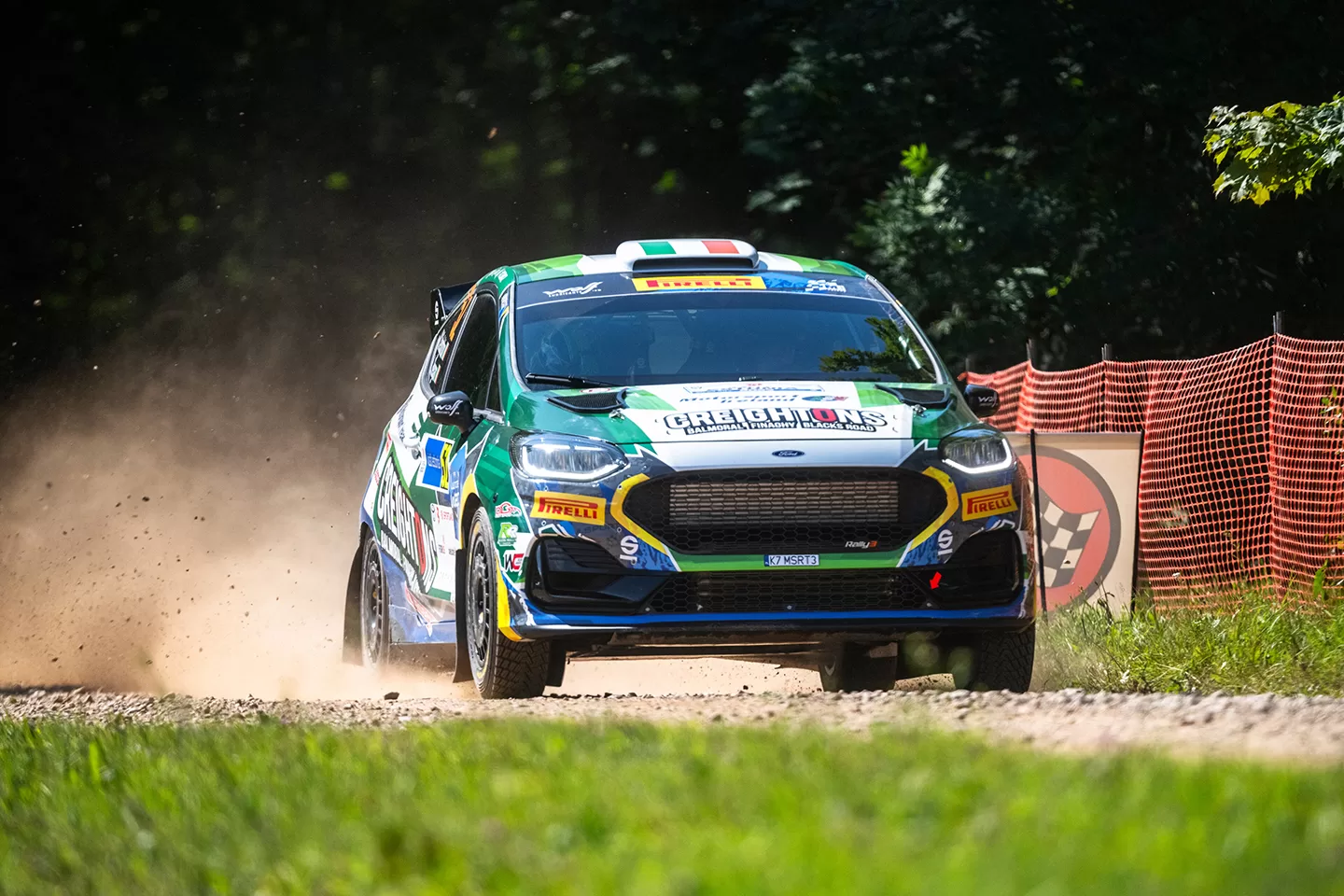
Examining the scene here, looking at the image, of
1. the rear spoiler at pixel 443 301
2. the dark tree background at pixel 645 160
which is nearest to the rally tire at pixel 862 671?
the rear spoiler at pixel 443 301

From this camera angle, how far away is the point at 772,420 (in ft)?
26.5

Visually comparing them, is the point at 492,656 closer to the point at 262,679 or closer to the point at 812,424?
the point at 812,424

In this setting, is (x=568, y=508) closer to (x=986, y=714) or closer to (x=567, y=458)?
(x=567, y=458)

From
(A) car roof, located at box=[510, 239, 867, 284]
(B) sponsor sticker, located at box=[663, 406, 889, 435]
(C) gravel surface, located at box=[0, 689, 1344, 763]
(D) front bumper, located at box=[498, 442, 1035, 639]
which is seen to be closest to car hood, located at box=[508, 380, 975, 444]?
(B) sponsor sticker, located at box=[663, 406, 889, 435]

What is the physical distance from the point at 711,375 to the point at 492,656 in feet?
5.01

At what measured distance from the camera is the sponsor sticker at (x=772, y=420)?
26.3 feet

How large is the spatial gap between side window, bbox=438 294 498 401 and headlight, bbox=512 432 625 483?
1.10 metres

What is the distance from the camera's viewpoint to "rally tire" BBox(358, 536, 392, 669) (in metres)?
10.5

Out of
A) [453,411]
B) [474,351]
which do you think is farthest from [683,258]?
[453,411]

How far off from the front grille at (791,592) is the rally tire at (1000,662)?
515 millimetres

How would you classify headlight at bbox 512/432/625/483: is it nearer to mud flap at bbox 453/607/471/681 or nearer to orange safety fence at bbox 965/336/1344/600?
mud flap at bbox 453/607/471/681

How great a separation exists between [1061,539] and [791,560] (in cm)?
467

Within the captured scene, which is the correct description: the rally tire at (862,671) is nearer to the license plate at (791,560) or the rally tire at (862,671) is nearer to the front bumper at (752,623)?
the front bumper at (752,623)

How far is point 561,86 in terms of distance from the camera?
24.9 metres
